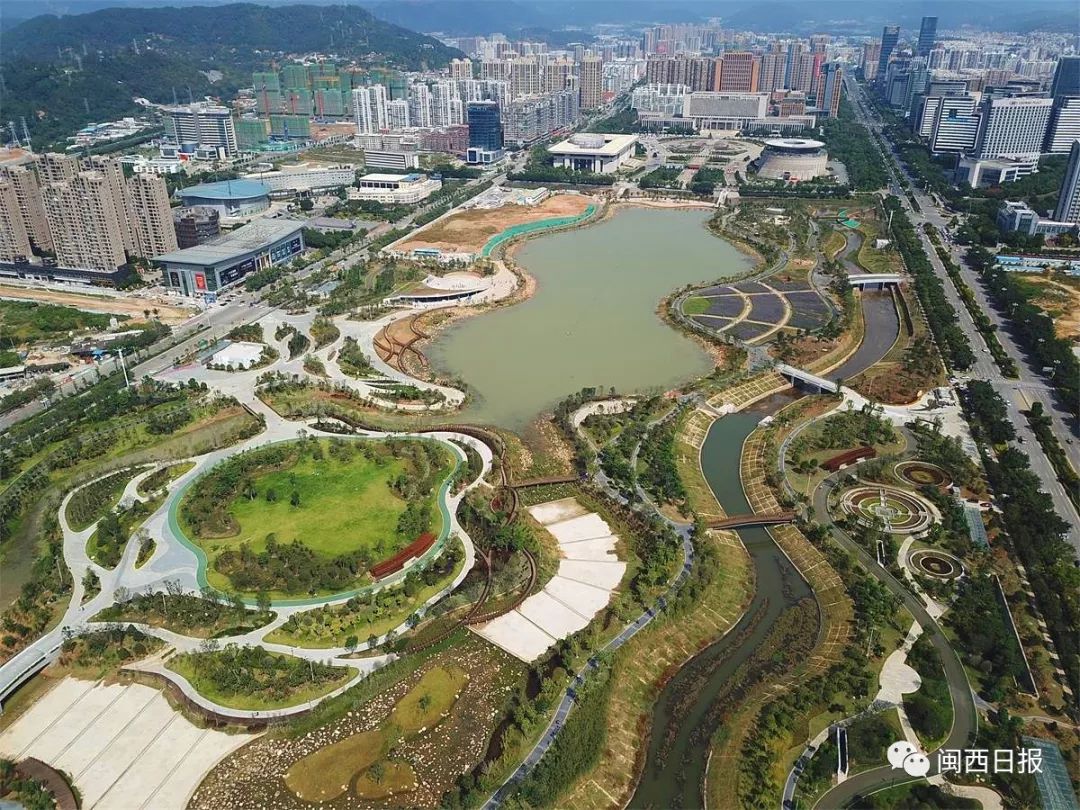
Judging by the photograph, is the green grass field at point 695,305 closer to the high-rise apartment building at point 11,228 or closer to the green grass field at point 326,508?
the green grass field at point 326,508

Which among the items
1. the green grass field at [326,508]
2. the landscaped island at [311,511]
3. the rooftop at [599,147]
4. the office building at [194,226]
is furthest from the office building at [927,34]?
the green grass field at [326,508]

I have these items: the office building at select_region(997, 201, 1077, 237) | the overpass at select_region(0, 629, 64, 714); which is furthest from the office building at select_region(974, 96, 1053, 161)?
the overpass at select_region(0, 629, 64, 714)

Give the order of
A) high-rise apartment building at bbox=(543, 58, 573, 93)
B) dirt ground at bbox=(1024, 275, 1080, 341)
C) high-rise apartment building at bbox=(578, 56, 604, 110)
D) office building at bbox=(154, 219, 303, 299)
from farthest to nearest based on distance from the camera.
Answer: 1. high-rise apartment building at bbox=(578, 56, 604, 110)
2. high-rise apartment building at bbox=(543, 58, 573, 93)
3. office building at bbox=(154, 219, 303, 299)
4. dirt ground at bbox=(1024, 275, 1080, 341)

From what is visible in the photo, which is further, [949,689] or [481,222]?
[481,222]

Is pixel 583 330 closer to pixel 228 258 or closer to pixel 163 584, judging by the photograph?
pixel 228 258

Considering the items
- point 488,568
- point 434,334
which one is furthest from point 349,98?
point 488,568


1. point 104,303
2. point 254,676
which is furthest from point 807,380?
point 104,303

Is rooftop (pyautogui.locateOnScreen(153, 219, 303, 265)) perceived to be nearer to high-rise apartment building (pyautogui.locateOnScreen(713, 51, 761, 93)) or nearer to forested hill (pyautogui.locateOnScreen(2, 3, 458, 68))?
high-rise apartment building (pyautogui.locateOnScreen(713, 51, 761, 93))
